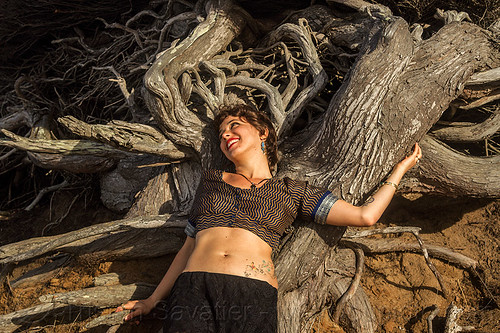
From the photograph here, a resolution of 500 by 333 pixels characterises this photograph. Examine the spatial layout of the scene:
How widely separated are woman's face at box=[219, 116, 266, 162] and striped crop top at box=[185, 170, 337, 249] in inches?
10.4

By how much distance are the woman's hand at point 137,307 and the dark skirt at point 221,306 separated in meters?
A: 0.39

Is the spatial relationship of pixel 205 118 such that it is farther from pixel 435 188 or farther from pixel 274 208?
pixel 435 188

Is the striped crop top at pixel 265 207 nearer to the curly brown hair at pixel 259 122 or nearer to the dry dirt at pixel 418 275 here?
the curly brown hair at pixel 259 122

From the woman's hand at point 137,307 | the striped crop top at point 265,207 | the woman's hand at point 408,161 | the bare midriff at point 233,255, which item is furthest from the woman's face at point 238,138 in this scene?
the woman's hand at point 137,307

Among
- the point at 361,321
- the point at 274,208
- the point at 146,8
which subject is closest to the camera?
the point at 274,208

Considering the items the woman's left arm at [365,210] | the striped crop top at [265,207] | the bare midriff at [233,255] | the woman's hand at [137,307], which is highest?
the woman's left arm at [365,210]

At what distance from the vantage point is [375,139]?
103 inches

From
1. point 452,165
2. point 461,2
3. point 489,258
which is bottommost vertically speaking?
point 489,258

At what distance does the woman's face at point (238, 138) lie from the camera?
271cm

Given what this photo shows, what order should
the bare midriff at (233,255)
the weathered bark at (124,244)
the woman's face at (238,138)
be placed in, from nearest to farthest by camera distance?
the bare midriff at (233,255)
the woman's face at (238,138)
the weathered bark at (124,244)

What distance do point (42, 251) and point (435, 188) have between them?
10.1ft

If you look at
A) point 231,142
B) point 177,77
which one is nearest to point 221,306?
point 231,142

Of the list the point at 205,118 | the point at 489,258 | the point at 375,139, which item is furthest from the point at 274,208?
the point at 489,258

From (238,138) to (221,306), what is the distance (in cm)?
115
